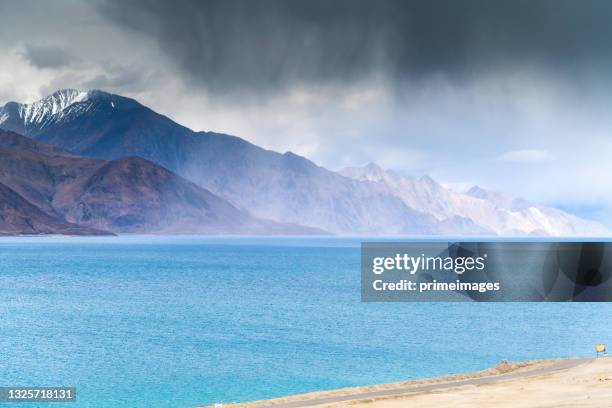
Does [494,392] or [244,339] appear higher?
[494,392]

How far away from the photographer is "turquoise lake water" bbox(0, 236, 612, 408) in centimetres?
5194

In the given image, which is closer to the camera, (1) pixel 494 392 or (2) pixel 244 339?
(1) pixel 494 392

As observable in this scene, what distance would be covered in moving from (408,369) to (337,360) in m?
6.36

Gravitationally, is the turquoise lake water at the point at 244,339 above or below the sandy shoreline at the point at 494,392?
below

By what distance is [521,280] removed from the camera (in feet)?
509

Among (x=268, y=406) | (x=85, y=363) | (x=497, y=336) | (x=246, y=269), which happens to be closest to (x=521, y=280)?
(x=246, y=269)

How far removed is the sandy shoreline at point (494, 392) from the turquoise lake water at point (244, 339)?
8.58m

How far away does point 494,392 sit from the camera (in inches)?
1499

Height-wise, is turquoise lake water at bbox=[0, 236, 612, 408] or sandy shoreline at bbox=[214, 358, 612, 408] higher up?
sandy shoreline at bbox=[214, 358, 612, 408]

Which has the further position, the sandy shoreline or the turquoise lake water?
the turquoise lake water

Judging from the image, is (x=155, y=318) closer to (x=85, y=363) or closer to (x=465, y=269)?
(x=85, y=363)

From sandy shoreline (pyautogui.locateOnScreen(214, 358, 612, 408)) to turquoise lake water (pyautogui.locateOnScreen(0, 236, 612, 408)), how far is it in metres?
8.58

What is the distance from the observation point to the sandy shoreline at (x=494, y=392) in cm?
3456

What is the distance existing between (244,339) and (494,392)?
117ft
